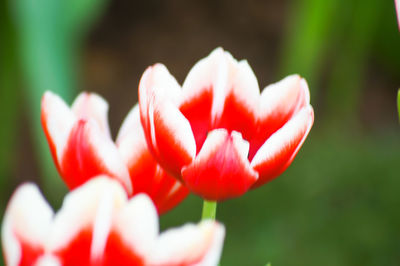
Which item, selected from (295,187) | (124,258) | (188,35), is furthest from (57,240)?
(188,35)

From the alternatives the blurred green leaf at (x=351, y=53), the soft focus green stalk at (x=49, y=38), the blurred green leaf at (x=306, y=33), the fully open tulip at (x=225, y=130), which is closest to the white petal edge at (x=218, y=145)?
the fully open tulip at (x=225, y=130)

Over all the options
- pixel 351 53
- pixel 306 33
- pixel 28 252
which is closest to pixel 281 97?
pixel 28 252

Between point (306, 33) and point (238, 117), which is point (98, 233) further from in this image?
point (306, 33)

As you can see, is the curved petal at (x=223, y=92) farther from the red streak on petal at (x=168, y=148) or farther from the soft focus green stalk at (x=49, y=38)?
the soft focus green stalk at (x=49, y=38)

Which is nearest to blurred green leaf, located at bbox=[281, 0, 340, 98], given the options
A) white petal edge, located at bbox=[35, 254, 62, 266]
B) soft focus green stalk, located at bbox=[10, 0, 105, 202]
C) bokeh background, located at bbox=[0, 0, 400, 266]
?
bokeh background, located at bbox=[0, 0, 400, 266]

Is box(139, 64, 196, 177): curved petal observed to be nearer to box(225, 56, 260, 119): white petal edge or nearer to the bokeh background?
box(225, 56, 260, 119): white petal edge

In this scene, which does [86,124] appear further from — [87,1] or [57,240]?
[87,1]
